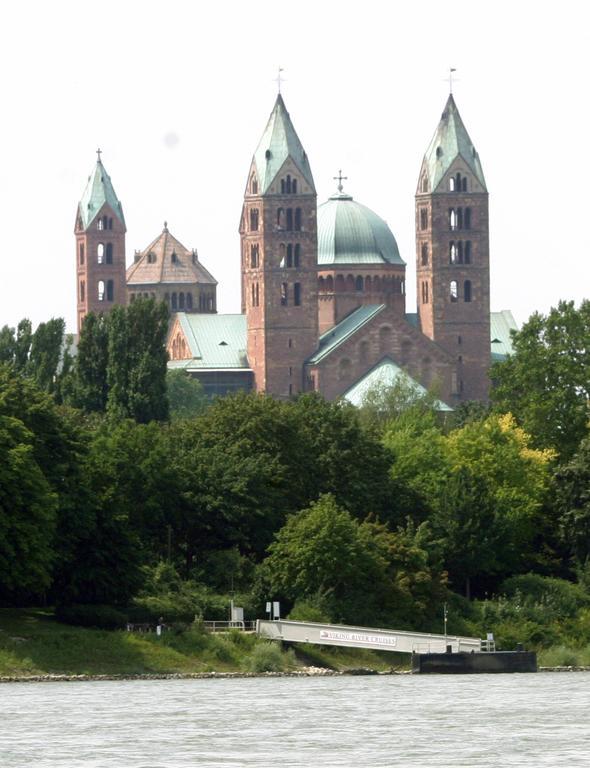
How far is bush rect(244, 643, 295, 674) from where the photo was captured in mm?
94062

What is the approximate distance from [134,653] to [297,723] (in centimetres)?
1969

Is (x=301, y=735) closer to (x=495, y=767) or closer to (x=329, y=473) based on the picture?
(x=495, y=767)

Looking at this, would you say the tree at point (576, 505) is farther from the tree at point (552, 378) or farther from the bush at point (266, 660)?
the bush at point (266, 660)

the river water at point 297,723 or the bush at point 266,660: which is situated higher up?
the bush at point 266,660

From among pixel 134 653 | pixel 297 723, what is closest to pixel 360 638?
pixel 134 653

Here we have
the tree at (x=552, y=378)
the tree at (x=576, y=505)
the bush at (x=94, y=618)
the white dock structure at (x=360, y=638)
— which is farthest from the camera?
the tree at (x=552, y=378)

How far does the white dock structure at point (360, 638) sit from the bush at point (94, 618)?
501cm

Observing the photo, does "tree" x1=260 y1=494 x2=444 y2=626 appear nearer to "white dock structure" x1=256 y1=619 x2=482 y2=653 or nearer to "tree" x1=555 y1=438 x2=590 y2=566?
"white dock structure" x1=256 y1=619 x2=482 y2=653

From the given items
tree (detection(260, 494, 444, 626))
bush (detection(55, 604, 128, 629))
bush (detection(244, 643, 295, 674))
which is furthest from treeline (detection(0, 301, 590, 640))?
bush (detection(244, 643, 295, 674))

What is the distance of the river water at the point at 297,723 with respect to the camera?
65875mm

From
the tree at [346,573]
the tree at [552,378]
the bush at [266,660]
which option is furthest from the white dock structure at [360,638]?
the tree at [552,378]

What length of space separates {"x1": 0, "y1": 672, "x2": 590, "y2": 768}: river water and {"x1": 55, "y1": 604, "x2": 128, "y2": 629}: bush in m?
5.09

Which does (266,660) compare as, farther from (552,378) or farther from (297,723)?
(552,378)

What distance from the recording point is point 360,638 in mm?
96500
